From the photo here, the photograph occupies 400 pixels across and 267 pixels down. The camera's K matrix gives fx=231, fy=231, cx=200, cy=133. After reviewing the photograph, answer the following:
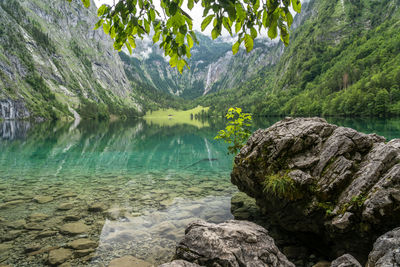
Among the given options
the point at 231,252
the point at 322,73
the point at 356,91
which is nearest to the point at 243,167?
the point at 231,252

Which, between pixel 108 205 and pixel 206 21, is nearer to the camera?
pixel 206 21

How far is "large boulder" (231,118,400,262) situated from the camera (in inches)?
208

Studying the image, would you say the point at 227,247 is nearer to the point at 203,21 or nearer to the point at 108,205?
the point at 203,21

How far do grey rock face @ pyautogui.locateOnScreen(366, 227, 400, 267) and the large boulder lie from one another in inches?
22.8

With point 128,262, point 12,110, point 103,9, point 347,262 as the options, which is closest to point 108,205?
point 128,262

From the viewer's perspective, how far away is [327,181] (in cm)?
664

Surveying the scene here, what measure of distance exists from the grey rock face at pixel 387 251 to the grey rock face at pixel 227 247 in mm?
1611

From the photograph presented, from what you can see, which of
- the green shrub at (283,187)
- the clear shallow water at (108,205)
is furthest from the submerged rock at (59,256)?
the green shrub at (283,187)

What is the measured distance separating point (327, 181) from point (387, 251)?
251 cm

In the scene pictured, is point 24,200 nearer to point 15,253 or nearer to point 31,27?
point 15,253

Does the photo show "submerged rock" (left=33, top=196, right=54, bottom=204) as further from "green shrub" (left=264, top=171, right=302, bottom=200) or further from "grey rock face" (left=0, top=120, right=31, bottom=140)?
"grey rock face" (left=0, top=120, right=31, bottom=140)

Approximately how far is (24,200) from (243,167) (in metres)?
11.7

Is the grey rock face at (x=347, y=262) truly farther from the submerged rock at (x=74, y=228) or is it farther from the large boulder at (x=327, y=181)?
the submerged rock at (x=74, y=228)

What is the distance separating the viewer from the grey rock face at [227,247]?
4582mm
